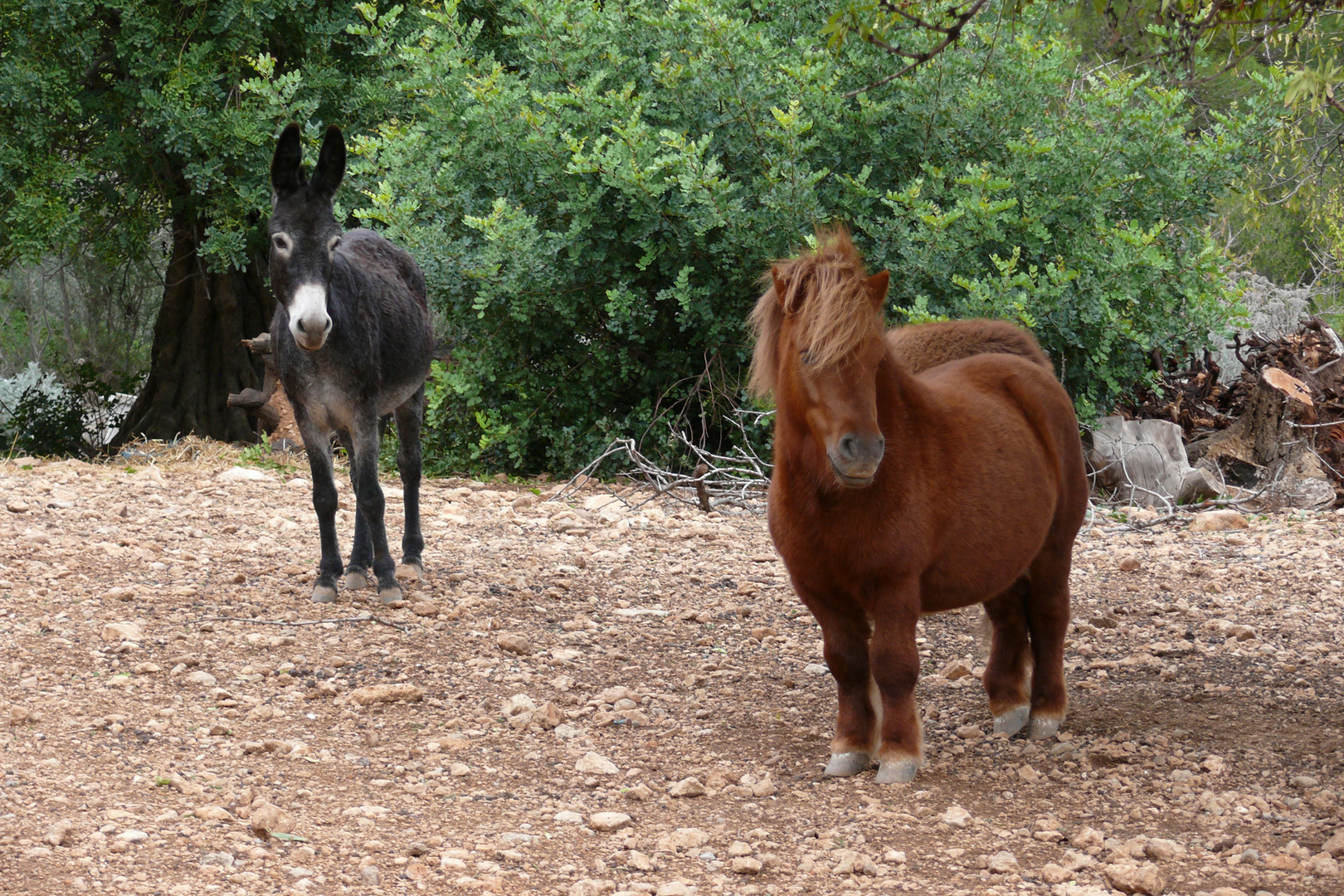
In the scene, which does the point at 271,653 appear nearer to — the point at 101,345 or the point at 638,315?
the point at 638,315

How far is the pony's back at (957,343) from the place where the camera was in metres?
4.69

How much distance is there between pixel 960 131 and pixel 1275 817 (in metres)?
6.90

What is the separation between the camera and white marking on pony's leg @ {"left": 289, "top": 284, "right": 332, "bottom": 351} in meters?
5.09

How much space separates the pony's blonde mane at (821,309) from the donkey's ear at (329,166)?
2.53 m

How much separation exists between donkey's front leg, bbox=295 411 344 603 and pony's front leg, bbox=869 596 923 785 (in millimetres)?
3138

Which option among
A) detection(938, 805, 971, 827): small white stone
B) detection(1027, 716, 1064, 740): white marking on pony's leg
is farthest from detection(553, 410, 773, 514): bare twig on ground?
detection(938, 805, 971, 827): small white stone

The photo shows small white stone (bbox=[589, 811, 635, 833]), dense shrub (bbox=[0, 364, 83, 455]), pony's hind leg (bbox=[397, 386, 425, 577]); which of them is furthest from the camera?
dense shrub (bbox=[0, 364, 83, 455])

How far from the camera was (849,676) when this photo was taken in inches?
152

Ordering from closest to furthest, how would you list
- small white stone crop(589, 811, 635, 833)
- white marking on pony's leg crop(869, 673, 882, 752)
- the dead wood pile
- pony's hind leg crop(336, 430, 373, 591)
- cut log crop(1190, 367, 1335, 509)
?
small white stone crop(589, 811, 635, 833), white marking on pony's leg crop(869, 673, 882, 752), pony's hind leg crop(336, 430, 373, 591), cut log crop(1190, 367, 1335, 509), the dead wood pile

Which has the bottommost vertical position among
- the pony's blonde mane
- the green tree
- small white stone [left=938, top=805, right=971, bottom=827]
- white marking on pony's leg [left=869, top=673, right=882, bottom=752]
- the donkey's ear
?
small white stone [left=938, top=805, right=971, bottom=827]

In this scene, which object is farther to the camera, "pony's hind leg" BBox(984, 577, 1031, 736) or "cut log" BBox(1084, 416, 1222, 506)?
"cut log" BBox(1084, 416, 1222, 506)

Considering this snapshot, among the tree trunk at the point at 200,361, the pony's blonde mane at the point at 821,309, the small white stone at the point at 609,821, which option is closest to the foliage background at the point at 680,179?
the tree trunk at the point at 200,361

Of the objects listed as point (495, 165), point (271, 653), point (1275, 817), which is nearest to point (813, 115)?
point (495, 165)

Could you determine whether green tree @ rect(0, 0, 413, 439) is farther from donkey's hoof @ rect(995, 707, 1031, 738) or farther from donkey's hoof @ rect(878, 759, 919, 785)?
donkey's hoof @ rect(878, 759, 919, 785)
